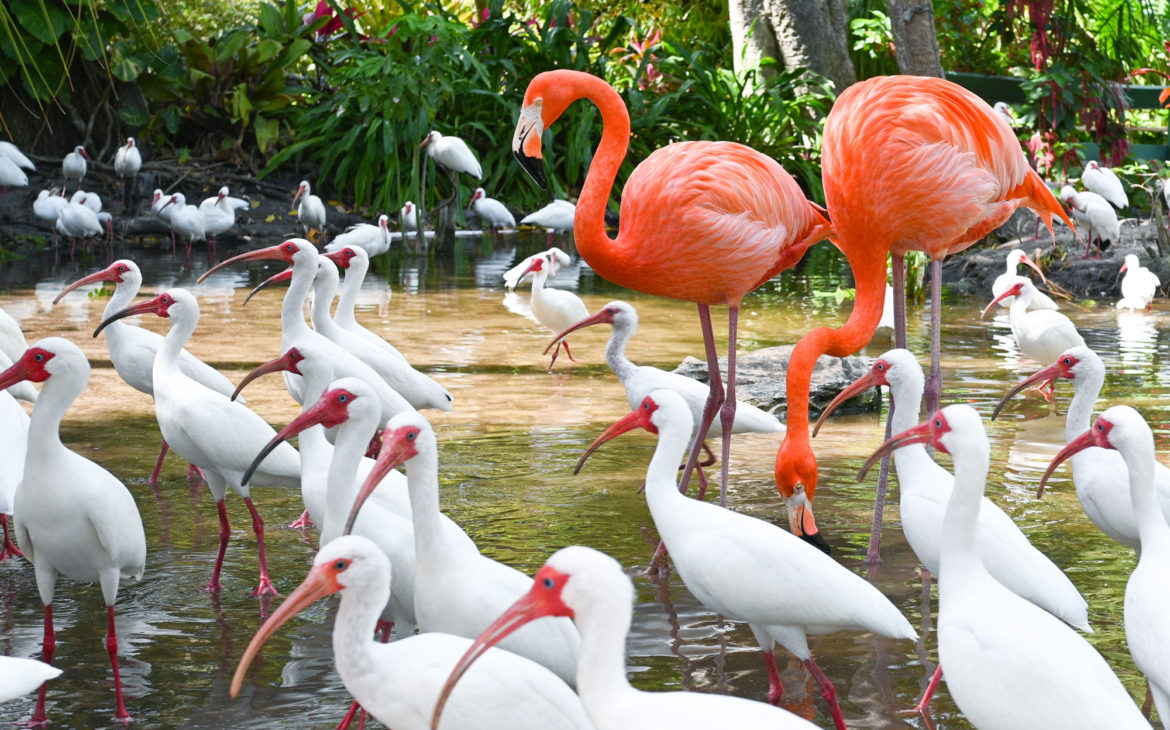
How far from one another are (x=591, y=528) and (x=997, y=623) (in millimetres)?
2673

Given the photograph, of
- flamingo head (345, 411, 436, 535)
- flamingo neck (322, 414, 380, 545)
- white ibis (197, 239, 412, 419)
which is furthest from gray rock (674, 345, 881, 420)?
flamingo head (345, 411, 436, 535)

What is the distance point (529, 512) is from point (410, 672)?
9.44ft

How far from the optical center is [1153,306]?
1246cm

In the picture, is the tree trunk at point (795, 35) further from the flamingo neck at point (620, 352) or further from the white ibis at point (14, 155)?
the flamingo neck at point (620, 352)

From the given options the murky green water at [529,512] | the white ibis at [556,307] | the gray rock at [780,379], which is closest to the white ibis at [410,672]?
the murky green water at [529,512]

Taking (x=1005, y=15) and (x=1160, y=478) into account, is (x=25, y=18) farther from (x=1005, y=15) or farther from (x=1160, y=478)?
(x=1160, y=478)

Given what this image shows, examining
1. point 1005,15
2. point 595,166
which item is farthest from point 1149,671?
point 1005,15

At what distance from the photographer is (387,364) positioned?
688cm

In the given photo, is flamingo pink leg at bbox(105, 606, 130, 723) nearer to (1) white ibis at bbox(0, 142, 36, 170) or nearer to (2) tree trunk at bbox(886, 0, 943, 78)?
(2) tree trunk at bbox(886, 0, 943, 78)

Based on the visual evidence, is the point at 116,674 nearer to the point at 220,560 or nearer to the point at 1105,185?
the point at 220,560

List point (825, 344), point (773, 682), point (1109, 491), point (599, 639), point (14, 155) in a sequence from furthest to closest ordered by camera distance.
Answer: point (14, 155), point (825, 344), point (1109, 491), point (773, 682), point (599, 639)

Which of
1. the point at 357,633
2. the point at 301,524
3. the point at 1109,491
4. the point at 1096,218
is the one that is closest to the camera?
the point at 357,633

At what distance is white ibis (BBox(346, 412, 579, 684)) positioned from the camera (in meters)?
3.79

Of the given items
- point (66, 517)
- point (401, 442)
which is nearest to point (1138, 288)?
point (401, 442)
